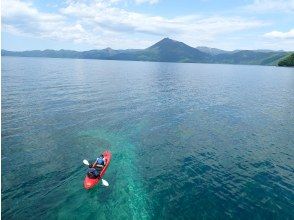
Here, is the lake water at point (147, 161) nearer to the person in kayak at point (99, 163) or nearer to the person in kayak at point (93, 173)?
the person in kayak at point (93, 173)

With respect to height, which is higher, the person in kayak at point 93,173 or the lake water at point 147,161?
the person in kayak at point 93,173

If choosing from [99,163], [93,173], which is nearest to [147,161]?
[99,163]

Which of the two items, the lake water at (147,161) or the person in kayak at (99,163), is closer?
the lake water at (147,161)

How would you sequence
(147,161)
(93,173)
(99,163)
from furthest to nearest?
(147,161) < (99,163) < (93,173)

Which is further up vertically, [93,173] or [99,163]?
[93,173]

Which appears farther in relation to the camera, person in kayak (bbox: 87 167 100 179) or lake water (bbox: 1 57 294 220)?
person in kayak (bbox: 87 167 100 179)

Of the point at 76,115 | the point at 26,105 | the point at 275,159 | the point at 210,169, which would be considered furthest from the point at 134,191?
the point at 26,105

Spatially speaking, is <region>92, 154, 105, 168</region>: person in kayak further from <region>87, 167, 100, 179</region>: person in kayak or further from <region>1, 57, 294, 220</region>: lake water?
<region>87, 167, 100, 179</region>: person in kayak

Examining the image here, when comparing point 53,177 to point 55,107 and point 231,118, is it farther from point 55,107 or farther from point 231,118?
point 231,118

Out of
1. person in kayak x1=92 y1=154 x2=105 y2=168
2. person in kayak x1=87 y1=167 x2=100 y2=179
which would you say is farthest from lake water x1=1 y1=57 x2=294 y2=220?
person in kayak x1=92 y1=154 x2=105 y2=168

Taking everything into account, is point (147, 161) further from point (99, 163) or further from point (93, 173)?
point (93, 173)

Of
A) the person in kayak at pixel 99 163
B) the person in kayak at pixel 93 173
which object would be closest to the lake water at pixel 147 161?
the person in kayak at pixel 93 173

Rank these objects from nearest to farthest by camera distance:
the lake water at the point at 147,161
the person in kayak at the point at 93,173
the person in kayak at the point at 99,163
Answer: the lake water at the point at 147,161 → the person in kayak at the point at 93,173 → the person in kayak at the point at 99,163
